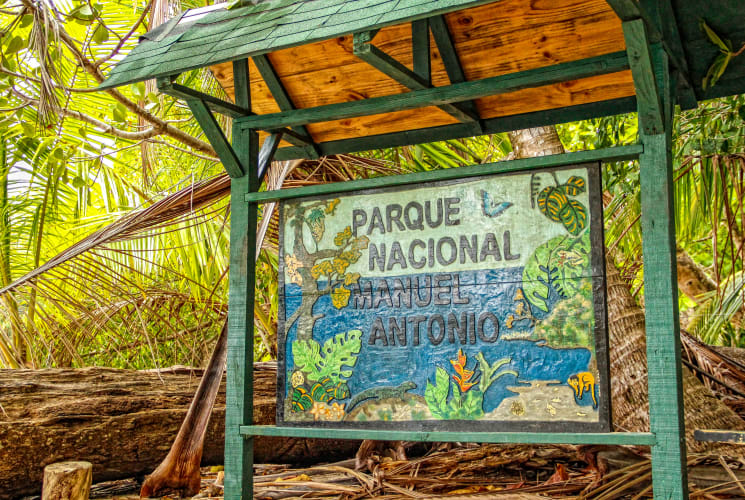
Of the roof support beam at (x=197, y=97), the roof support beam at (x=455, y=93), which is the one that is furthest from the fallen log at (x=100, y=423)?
the roof support beam at (x=455, y=93)

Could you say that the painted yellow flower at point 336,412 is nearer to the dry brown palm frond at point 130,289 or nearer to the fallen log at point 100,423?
the dry brown palm frond at point 130,289

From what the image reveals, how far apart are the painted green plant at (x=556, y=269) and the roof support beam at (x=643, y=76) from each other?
516 millimetres

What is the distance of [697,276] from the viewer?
9.23m

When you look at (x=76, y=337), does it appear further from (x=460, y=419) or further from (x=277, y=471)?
(x=460, y=419)

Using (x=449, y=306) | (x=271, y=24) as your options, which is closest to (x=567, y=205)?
(x=449, y=306)

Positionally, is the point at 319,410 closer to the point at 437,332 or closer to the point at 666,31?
the point at 437,332

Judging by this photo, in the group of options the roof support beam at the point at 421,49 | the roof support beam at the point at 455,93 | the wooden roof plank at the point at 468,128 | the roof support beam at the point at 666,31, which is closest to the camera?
the roof support beam at the point at 666,31

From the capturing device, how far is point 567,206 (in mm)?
2965

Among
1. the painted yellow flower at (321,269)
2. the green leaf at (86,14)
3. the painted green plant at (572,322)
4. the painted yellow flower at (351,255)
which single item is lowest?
the painted green plant at (572,322)

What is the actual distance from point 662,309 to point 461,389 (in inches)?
34.8

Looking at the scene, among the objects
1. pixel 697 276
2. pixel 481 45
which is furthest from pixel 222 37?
pixel 697 276

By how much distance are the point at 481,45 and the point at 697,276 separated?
23.3 feet

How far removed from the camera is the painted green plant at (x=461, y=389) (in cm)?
298

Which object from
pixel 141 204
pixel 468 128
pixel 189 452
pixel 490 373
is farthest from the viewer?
pixel 141 204
